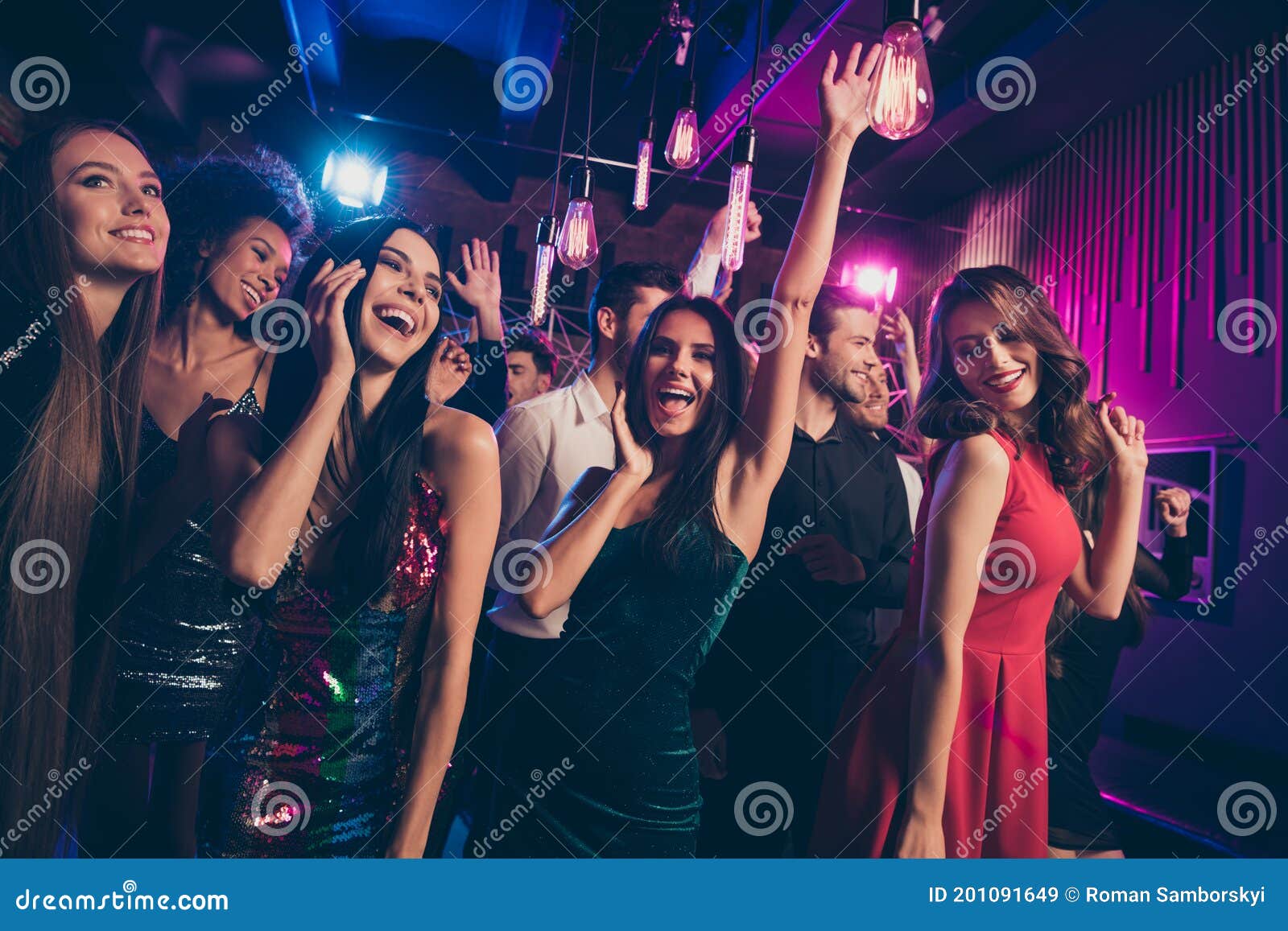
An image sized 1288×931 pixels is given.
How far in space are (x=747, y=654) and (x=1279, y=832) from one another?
6.38ft

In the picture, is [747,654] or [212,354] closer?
[212,354]

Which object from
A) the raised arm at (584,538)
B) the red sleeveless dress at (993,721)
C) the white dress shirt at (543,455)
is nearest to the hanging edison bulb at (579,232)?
the white dress shirt at (543,455)

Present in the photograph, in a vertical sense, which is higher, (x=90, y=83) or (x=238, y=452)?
(x=90, y=83)

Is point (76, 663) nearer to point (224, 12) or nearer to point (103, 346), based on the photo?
point (103, 346)

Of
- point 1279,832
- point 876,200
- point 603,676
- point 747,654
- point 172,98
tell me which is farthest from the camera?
point 876,200

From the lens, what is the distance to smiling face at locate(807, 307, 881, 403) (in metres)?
2.65

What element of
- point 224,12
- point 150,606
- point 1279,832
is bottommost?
point 1279,832

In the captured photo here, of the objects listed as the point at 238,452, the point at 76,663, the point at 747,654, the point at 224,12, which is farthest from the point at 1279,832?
the point at 224,12

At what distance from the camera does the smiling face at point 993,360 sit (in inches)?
80.2

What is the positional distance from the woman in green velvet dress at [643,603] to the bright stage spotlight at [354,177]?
3.55m

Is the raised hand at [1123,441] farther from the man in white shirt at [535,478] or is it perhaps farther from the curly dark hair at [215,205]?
the curly dark hair at [215,205]

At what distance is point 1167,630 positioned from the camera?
13.8 feet

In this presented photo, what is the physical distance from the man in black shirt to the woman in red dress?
0.36 m

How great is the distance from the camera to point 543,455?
7.75 ft
